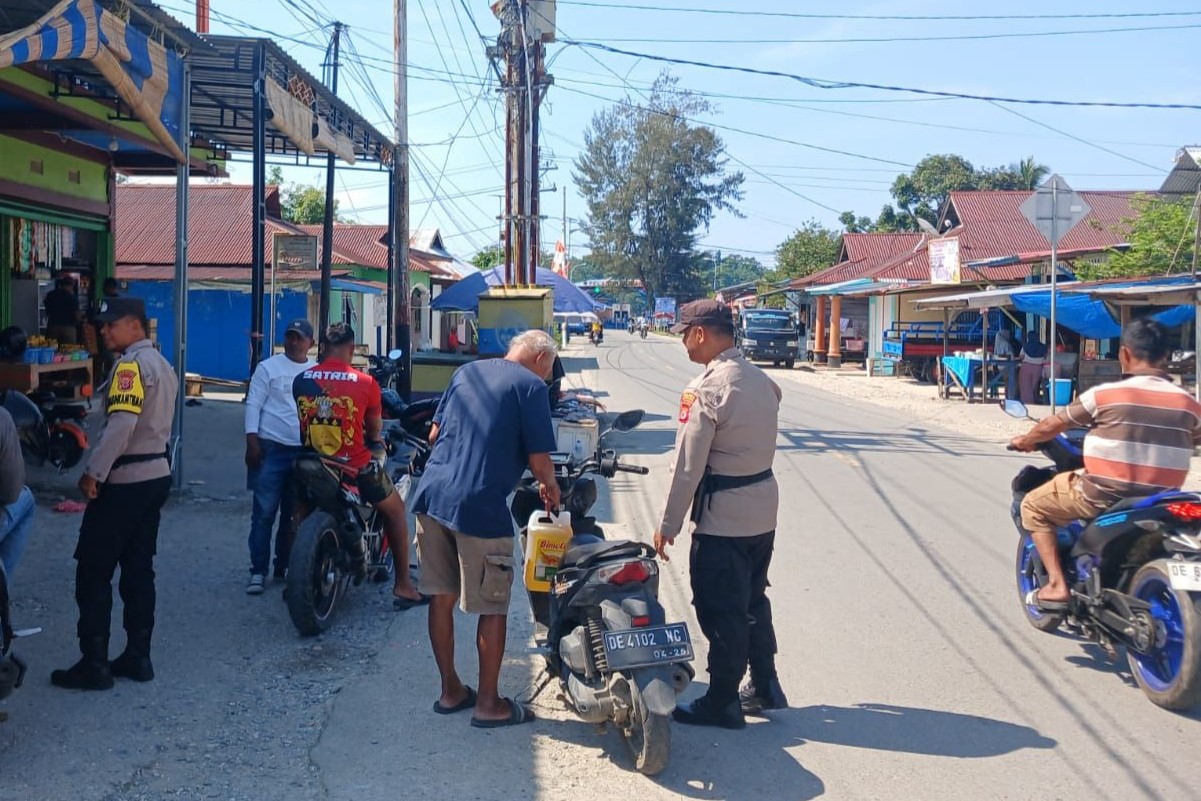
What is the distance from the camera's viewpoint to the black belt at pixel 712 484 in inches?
191

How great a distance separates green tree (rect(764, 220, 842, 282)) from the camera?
57375 millimetres

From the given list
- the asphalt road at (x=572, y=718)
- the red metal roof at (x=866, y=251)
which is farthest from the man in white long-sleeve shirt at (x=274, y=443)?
the red metal roof at (x=866, y=251)

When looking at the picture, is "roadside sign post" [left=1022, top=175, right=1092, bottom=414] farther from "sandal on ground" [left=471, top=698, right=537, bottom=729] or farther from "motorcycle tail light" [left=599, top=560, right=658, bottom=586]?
"sandal on ground" [left=471, top=698, right=537, bottom=729]

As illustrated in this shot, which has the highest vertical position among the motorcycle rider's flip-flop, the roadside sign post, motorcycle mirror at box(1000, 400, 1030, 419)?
the roadside sign post

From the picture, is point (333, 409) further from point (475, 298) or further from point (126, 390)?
point (475, 298)

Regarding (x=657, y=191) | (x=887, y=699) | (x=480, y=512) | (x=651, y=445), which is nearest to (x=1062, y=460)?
(x=887, y=699)

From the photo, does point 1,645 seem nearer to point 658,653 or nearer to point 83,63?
point 658,653

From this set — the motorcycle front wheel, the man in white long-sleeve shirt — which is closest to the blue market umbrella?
the man in white long-sleeve shirt

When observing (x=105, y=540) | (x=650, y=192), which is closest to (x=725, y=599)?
(x=105, y=540)

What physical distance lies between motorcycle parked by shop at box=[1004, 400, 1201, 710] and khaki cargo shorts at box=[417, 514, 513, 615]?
2.97 m

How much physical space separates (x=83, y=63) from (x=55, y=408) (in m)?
3.54

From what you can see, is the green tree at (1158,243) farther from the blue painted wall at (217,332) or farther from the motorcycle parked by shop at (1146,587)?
the blue painted wall at (217,332)

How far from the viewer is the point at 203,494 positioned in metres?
10.2

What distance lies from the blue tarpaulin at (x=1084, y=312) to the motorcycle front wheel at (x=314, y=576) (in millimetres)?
16314
